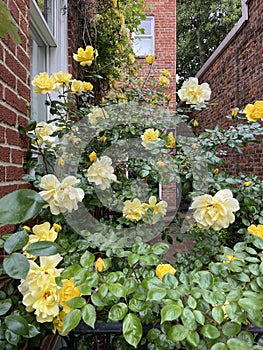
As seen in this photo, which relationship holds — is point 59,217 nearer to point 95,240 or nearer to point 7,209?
point 95,240

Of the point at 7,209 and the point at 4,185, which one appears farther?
the point at 4,185

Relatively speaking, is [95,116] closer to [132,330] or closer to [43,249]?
[43,249]

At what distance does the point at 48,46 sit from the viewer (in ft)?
8.89

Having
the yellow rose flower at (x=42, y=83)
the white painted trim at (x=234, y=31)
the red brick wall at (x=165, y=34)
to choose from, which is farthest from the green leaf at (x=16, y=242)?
the red brick wall at (x=165, y=34)

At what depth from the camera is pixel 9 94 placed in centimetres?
140

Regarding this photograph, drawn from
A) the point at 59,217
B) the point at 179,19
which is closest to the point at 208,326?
the point at 59,217

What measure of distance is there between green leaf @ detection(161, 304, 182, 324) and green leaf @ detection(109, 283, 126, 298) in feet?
0.37

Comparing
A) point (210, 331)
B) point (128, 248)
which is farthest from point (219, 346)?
point (128, 248)

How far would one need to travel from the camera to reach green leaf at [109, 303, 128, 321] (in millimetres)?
816

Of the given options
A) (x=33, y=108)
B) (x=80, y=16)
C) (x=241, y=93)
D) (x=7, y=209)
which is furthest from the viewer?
(x=241, y=93)

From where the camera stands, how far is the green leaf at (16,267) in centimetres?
73

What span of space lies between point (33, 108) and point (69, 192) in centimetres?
132

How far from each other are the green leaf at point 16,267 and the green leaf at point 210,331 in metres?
0.45

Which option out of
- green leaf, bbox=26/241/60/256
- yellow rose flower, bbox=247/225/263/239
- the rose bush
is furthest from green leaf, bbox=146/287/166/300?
yellow rose flower, bbox=247/225/263/239
